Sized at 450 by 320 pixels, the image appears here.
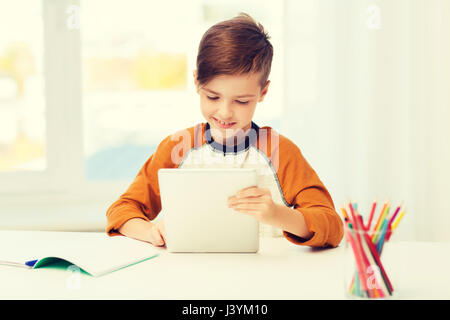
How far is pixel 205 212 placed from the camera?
3.34 feet

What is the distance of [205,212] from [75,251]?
0.89 ft

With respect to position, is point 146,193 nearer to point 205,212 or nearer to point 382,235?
point 205,212

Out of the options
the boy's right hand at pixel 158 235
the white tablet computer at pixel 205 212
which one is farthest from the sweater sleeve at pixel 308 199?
the boy's right hand at pixel 158 235

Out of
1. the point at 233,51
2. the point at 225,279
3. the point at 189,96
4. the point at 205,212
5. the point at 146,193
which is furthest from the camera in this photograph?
the point at 189,96

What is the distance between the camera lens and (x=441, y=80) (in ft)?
6.63

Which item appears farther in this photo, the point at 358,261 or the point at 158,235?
the point at 158,235

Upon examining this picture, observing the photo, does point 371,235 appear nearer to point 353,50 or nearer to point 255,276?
point 255,276

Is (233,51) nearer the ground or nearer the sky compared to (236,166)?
nearer the sky

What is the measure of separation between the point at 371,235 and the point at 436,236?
143 centimetres

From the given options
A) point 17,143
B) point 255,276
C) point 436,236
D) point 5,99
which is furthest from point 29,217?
point 436,236

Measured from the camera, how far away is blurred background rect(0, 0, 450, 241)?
199cm

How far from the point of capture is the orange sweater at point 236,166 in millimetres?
1276

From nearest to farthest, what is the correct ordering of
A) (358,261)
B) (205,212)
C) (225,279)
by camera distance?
(358,261)
(225,279)
(205,212)

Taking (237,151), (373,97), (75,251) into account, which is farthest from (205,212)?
(373,97)
